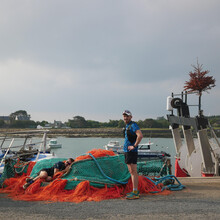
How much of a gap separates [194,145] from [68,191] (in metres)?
7.46

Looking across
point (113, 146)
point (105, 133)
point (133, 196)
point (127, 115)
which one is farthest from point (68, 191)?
point (105, 133)

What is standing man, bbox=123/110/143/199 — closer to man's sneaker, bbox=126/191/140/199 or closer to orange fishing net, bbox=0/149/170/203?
man's sneaker, bbox=126/191/140/199

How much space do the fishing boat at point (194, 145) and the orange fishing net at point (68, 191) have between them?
3785 millimetres

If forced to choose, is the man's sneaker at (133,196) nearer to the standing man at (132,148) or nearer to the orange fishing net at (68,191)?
the standing man at (132,148)

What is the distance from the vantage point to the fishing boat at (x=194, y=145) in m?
9.21

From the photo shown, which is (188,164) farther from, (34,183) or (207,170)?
(34,183)

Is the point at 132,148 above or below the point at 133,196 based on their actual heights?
above

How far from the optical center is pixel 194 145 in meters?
11.5

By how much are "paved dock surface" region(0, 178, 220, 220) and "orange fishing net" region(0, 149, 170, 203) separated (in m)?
0.25

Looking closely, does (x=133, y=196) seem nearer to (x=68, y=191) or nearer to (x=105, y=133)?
(x=68, y=191)

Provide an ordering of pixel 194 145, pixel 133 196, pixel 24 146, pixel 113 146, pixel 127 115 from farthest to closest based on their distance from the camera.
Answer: pixel 113 146, pixel 194 145, pixel 24 146, pixel 127 115, pixel 133 196

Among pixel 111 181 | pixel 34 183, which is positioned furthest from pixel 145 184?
pixel 34 183

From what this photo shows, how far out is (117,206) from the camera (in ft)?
15.3

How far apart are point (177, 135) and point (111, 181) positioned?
805 centimetres
